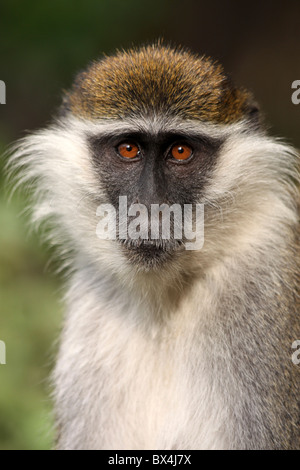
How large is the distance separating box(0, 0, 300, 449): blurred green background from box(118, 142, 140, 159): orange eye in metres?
1.04

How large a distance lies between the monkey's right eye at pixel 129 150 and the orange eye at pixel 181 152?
0.50 feet

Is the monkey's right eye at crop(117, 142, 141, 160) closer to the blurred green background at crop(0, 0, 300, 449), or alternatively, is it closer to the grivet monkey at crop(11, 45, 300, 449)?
the grivet monkey at crop(11, 45, 300, 449)

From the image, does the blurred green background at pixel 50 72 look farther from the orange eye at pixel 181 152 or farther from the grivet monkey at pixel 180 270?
the orange eye at pixel 181 152

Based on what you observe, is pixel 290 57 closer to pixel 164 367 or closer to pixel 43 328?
pixel 43 328

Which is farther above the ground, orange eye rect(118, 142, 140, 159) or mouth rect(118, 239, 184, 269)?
orange eye rect(118, 142, 140, 159)

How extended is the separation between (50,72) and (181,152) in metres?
4.12

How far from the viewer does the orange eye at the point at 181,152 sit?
2.98 meters

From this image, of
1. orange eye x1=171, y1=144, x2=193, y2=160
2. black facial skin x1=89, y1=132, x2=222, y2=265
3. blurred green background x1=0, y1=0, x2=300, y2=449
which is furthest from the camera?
blurred green background x1=0, y1=0, x2=300, y2=449

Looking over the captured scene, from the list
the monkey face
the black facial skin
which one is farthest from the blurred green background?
the black facial skin

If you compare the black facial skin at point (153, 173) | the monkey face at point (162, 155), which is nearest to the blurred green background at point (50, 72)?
the monkey face at point (162, 155)

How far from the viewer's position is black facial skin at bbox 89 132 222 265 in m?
2.83

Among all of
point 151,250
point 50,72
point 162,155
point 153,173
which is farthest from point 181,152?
point 50,72

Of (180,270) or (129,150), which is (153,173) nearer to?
(129,150)
